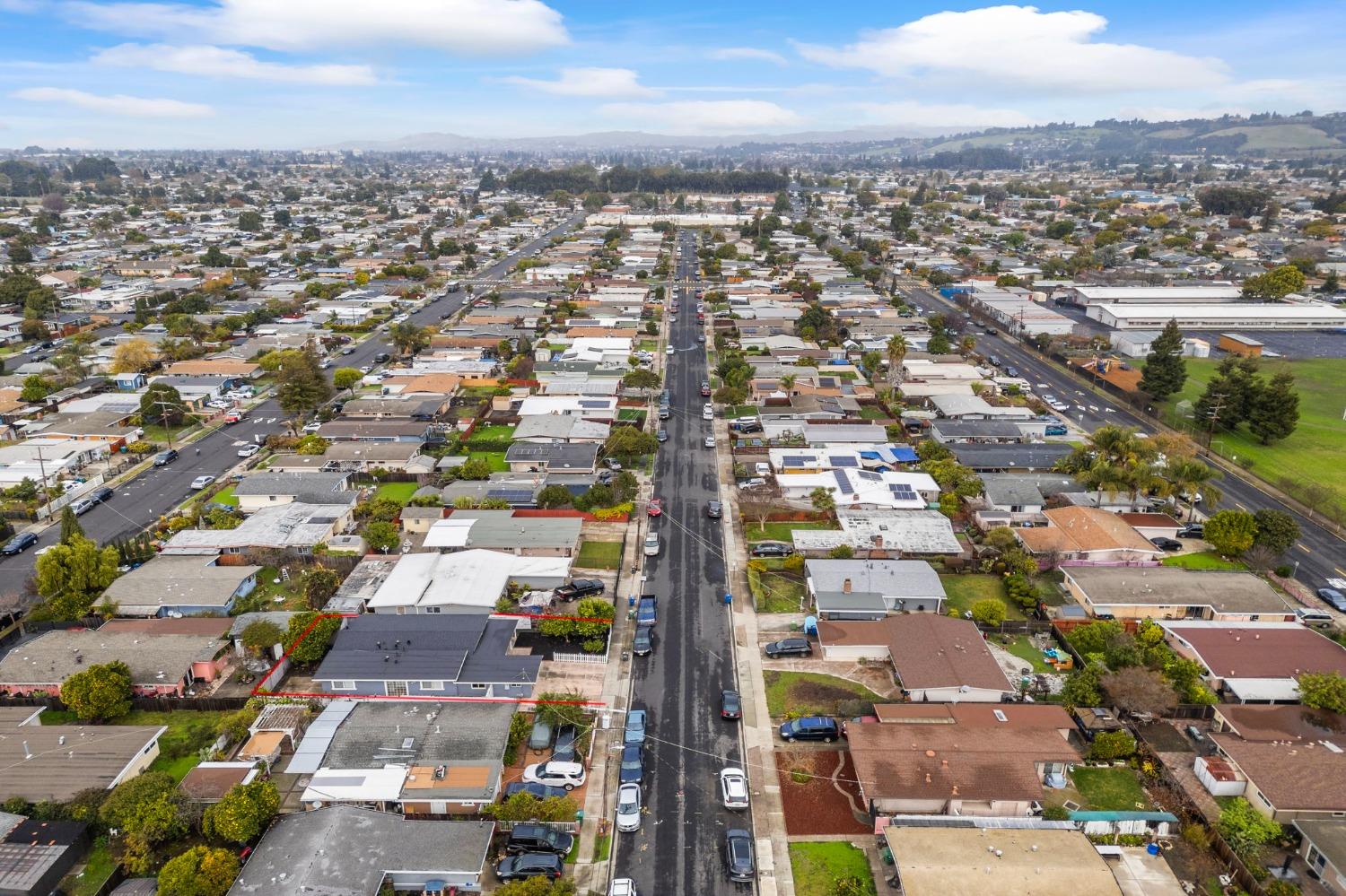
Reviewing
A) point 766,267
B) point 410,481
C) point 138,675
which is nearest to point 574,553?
point 410,481

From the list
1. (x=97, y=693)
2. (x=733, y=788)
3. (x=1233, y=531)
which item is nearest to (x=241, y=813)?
(x=97, y=693)

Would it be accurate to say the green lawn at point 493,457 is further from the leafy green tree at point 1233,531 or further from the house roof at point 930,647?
the leafy green tree at point 1233,531

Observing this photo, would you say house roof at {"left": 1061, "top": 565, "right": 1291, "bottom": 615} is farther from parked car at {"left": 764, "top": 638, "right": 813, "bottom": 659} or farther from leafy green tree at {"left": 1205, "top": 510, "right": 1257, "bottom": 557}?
Result: parked car at {"left": 764, "top": 638, "right": 813, "bottom": 659}

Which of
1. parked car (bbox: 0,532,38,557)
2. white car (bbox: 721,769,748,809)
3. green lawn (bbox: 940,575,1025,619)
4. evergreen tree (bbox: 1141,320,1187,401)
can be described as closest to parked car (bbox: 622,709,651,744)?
white car (bbox: 721,769,748,809)

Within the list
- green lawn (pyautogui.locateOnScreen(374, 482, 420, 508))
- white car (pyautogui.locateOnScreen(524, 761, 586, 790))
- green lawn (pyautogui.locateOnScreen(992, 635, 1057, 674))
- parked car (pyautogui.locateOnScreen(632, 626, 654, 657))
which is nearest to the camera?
white car (pyautogui.locateOnScreen(524, 761, 586, 790))

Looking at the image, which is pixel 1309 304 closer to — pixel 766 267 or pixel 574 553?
pixel 766 267
